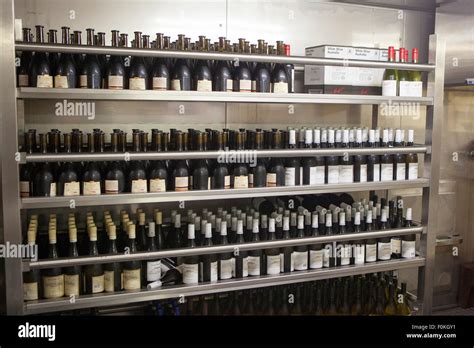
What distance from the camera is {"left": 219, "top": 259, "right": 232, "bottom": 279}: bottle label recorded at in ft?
9.86

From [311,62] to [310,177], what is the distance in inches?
28.3

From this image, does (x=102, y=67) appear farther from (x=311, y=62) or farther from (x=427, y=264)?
(x=427, y=264)

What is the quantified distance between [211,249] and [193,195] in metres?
0.33

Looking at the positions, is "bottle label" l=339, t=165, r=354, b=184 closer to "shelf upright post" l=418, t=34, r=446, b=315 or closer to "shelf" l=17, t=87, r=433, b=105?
"shelf" l=17, t=87, r=433, b=105

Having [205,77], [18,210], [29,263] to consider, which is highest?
[205,77]

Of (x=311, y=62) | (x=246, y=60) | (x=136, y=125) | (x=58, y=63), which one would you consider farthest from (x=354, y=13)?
(x=58, y=63)

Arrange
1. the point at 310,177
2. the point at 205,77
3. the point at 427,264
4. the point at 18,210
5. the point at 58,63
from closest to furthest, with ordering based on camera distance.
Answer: the point at 18,210 → the point at 58,63 → the point at 205,77 → the point at 310,177 → the point at 427,264

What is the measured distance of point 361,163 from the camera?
3.35m

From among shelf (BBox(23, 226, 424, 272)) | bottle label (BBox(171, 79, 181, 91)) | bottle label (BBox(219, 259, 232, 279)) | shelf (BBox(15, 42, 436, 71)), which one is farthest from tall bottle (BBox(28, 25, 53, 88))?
bottle label (BBox(219, 259, 232, 279))

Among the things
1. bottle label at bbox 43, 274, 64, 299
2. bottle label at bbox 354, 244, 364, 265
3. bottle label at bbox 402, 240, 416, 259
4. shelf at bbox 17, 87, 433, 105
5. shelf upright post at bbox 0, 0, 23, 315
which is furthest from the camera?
bottle label at bbox 402, 240, 416, 259

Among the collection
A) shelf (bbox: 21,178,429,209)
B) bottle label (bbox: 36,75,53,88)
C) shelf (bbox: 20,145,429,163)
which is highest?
bottle label (bbox: 36,75,53,88)

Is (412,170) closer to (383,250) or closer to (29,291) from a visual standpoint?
(383,250)

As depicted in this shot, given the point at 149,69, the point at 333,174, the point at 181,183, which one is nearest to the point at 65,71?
Answer: the point at 149,69

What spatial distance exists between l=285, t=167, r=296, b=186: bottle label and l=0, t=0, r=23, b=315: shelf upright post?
5.09 feet
